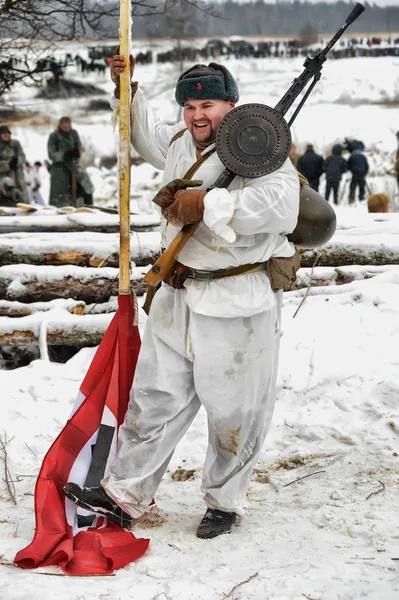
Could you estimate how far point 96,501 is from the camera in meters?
3.34

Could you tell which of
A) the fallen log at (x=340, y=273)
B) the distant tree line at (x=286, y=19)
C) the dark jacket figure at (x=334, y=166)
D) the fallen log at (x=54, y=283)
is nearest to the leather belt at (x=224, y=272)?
Result: the fallen log at (x=54, y=283)

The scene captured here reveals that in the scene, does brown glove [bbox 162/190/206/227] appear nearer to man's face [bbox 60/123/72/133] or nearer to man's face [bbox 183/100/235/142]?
man's face [bbox 183/100/235/142]

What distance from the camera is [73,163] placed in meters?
10.8

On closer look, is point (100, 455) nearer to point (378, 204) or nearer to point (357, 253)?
point (357, 253)

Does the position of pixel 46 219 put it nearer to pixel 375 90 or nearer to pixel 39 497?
pixel 39 497

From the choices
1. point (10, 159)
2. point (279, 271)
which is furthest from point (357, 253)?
point (10, 159)

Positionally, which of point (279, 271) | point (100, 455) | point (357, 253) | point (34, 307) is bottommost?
point (100, 455)

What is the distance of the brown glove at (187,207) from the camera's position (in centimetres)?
303

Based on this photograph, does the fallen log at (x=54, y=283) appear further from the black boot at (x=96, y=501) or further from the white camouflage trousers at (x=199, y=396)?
the black boot at (x=96, y=501)

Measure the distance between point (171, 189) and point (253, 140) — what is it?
385 mm

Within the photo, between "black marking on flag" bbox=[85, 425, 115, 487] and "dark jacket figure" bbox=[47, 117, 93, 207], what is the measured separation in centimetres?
765

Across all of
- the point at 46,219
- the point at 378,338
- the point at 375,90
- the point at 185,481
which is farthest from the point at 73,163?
the point at 375,90

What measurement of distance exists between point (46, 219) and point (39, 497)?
414 centimetres

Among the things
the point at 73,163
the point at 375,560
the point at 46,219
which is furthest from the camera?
the point at 73,163
